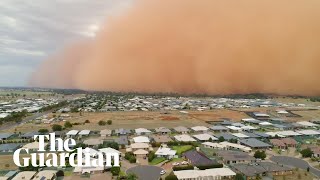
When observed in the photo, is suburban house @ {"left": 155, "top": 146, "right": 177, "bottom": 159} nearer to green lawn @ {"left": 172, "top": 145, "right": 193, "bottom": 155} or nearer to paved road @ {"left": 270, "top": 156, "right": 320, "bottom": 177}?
green lawn @ {"left": 172, "top": 145, "right": 193, "bottom": 155}

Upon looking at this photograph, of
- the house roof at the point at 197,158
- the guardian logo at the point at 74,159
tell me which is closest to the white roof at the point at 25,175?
the guardian logo at the point at 74,159

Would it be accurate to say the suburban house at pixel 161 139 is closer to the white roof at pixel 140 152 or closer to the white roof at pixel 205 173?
the white roof at pixel 140 152

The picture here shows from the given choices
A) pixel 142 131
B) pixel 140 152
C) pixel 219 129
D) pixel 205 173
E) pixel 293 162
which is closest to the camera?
pixel 205 173

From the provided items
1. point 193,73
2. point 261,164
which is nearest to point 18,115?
point 261,164

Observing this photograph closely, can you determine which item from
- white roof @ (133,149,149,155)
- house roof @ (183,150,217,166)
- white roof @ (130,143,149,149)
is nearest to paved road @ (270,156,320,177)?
house roof @ (183,150,217,166)

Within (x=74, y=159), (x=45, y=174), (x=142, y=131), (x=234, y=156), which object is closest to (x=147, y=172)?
(x=74, y=159)

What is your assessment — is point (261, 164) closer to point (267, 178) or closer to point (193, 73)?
point (267, 178)

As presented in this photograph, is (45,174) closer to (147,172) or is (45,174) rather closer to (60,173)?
(60,173)
